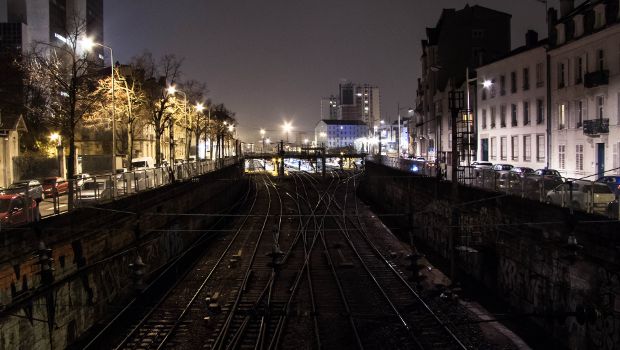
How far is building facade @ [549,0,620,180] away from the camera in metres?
37.6

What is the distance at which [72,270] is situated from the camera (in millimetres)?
18250

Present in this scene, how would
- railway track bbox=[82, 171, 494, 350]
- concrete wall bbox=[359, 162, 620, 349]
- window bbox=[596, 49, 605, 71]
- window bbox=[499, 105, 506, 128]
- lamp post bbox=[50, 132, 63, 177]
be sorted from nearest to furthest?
concrete wall bbox=[359, 162, 620, 349] → railway track bbox=[82, 171, 494, 350] → window bbox=[596, 49, 605, 71] → lamp post bbox=[50, 132, 63, 177] → window bbox=[499, 105, 506, 128]

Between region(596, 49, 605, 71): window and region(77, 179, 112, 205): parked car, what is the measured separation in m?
32.0

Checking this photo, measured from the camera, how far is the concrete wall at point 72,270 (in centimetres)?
1470

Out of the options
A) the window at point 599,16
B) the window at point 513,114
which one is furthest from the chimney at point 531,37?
the window at point 599,16

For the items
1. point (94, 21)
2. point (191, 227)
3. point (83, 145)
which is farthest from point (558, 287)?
point (94, 21)

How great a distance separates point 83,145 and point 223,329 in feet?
222

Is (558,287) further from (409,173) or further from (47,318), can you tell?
(409,173)

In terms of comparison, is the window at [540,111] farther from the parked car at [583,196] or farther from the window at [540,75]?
the parked car at [583,196]

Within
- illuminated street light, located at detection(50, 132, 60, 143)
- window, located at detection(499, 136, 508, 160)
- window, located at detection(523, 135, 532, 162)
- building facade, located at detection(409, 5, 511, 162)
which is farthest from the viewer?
building facade, located at detection(409, 5, 511, 162)

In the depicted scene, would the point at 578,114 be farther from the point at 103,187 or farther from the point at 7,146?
the point at 7,146

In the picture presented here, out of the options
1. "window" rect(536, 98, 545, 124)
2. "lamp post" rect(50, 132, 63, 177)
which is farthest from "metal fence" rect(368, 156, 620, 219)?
"lamp post" rect(50, 132, 63, 177)

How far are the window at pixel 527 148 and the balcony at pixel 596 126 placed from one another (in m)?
10.1

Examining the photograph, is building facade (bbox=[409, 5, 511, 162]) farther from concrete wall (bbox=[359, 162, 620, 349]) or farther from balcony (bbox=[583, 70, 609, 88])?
concrete wall (bbox=[359, 162, 620, 349])
